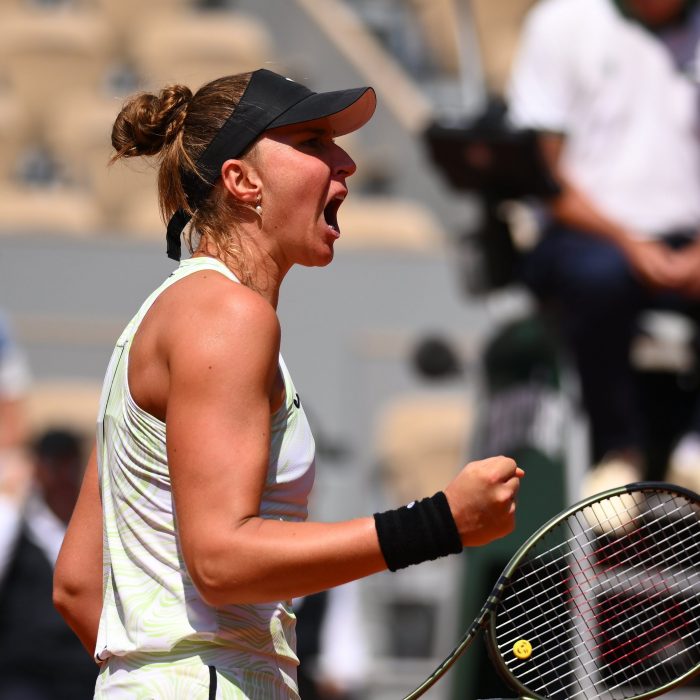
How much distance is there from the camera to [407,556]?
5.44 feet

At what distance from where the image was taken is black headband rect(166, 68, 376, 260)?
1.82 metres

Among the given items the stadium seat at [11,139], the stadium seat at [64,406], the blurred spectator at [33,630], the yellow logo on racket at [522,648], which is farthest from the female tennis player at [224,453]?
the stadium seat at [11,139]

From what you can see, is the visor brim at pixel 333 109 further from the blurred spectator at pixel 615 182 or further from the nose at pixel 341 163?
the blurred spectator at pixel 615 182

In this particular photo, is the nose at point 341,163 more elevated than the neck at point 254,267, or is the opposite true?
the nose at point 341,163

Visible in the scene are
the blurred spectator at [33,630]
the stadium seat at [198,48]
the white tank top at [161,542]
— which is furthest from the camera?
the stadium seat at [198,48]

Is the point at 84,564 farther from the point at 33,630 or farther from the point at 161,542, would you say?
the point at 33,630

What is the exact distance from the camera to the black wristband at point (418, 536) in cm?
166

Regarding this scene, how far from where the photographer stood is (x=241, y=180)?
1828 millimetres

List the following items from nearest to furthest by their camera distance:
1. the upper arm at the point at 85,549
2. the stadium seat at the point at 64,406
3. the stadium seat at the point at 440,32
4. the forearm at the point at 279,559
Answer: the forearm at the point at 279,559 < the upper arm at the point at 85,549 < the stadium seat at the point at 64,406 < the stadium seat at the point at 440,32

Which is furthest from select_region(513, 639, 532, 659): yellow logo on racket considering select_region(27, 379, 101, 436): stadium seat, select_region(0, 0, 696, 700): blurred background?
select_region(27, 379, 101, 436): stadium seat

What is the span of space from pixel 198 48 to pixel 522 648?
756 centimetres

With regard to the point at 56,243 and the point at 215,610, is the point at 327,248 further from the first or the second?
the point at 56,243

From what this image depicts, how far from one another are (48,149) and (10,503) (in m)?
4.90

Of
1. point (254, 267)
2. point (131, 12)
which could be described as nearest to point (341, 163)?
point (254, 267)
